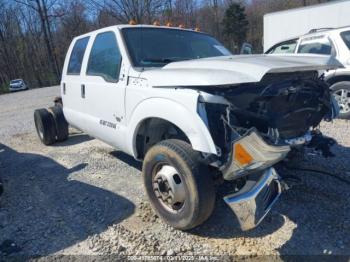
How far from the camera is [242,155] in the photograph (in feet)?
8.70

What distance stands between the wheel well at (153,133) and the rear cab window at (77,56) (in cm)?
191

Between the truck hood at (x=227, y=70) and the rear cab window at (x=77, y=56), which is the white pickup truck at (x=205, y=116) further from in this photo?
the rear cab window at (x=77, y=56)

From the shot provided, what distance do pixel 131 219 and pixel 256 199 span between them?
1484 mm

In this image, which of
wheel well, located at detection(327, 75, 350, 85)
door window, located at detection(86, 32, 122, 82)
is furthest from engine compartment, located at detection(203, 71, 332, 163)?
wheel well, located at detection(327, 75, 350, 85)

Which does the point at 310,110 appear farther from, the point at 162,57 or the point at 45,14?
the point at 45,14

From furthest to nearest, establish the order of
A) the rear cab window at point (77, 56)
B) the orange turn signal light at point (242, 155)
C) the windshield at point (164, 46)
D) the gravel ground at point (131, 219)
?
1. the rear cab window at point (77, 56)
2. the windshield at point (164, 46)
3. the gravel ground at point (131, 219)
4. the orange turn signal light at point (242, 155)

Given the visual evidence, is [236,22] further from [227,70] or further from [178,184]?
[178,184]

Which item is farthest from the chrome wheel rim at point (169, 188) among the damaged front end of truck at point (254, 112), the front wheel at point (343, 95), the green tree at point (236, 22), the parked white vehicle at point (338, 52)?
the green tree at point (236, 22)

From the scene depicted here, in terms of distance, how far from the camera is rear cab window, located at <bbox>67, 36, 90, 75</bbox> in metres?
5.09

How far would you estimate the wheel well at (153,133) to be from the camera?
11.8 feet

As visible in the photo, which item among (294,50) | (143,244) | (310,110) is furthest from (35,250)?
(294,50)

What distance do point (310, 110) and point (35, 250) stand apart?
2.84 metres

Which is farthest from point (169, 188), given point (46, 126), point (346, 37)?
point (346, 37)

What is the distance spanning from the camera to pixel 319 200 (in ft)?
12.0
